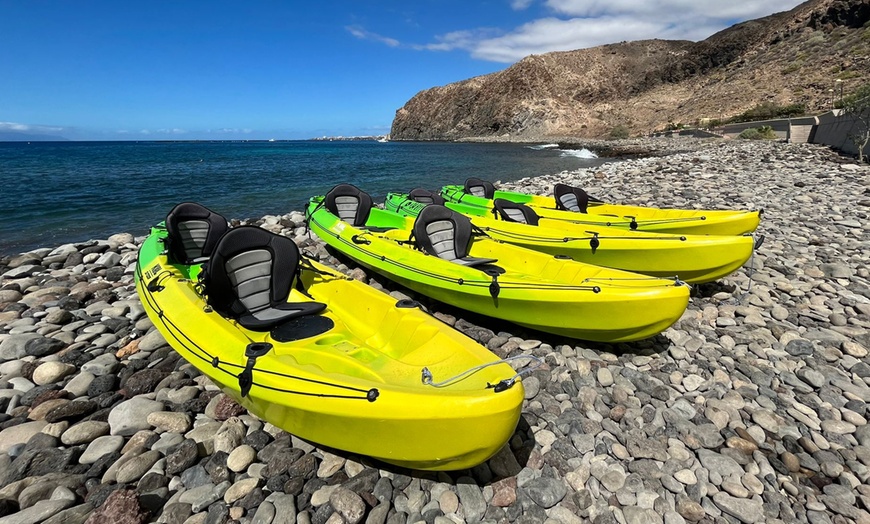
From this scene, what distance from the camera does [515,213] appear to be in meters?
9.48

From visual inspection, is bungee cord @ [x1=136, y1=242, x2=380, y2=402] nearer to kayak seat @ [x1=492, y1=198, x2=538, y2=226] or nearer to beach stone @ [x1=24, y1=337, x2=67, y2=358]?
beach stone @ [x1=24, y1=337, x2=67, y2=358]

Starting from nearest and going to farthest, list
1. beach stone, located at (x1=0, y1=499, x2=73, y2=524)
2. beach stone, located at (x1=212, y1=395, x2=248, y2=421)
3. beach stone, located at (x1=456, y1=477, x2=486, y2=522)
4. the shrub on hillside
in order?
1. beach stone, located at (x1=0, y1=499, x2=73, y2=524)
2. beach stone, located at (x1=456, y1=477, x2=486, y2=522)
3. beach stone, located at (x1=212, y1=395, x2=248, y2=421)
4. the shrub on hillside

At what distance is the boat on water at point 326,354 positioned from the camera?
9.53ft

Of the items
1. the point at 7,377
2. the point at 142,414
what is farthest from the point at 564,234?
the point at 7,377

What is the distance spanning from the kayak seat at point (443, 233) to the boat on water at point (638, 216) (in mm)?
2903

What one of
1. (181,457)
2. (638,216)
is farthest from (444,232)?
(638,216)

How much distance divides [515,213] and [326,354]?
647 cm

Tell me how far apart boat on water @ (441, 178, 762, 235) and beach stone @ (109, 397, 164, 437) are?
7.88 metres

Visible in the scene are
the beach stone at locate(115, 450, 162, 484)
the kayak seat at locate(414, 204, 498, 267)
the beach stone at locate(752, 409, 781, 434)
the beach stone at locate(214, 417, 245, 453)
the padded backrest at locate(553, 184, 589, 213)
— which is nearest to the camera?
the beach stone at locate(115, 450, 162, 484)

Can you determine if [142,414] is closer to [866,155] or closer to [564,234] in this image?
[564,234]

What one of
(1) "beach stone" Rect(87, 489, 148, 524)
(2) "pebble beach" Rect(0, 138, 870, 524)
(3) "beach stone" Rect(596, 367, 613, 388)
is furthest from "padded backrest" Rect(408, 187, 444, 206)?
(1) "beach stone" Rect(87, 489, 148, 524)

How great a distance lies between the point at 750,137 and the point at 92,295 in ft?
132

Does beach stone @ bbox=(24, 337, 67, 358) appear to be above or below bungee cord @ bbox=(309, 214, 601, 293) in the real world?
below

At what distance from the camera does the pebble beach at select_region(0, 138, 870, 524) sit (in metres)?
3.13
